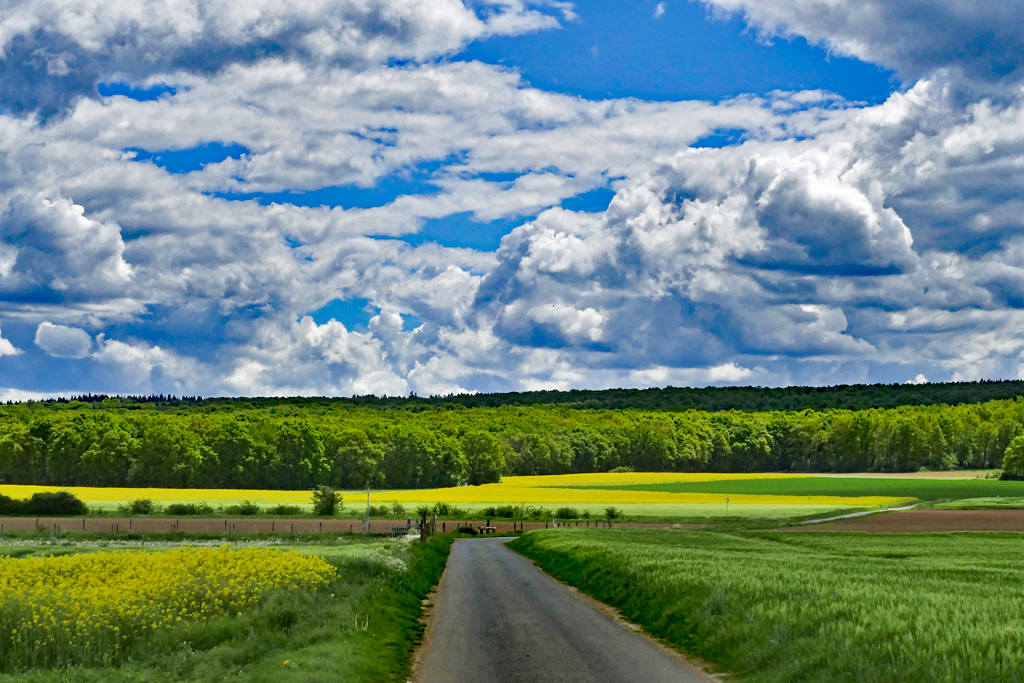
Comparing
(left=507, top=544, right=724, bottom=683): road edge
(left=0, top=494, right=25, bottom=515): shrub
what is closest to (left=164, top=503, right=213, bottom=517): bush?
(left=0, top=494, right=25, bottom=515): shrub

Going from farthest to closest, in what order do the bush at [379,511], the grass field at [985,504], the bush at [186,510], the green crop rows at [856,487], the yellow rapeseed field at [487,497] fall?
the green crop rows at [856,487] < the yellow rapeseed field at [487,497] < the bush at [379,511] < the bush at [186,510] < the grass field at [985,504]

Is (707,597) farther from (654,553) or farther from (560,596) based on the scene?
(654,553)

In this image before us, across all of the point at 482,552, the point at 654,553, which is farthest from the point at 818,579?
the point at 482,552

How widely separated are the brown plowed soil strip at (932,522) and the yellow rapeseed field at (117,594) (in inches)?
2610

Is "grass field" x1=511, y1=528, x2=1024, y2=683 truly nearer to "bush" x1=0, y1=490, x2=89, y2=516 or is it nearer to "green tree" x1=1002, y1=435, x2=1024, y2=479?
"bush" x1=0, y1=490, x2=89, y2=516

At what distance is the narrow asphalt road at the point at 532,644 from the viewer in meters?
17.6

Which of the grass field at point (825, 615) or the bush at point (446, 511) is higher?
the grass field at point (825, 615)

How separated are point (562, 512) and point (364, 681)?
10173 centimetres

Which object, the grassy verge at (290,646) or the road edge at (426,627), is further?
the road edge at (426,627)

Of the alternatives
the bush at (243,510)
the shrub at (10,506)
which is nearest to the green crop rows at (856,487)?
the bush at (243,510)

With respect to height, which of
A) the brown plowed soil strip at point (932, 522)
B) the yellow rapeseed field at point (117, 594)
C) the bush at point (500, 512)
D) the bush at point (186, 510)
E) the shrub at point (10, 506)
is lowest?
the bush at point (500, 512)

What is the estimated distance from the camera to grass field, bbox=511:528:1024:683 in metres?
14.8

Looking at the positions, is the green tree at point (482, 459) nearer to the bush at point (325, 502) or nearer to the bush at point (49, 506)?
the bush at point (325, 502)

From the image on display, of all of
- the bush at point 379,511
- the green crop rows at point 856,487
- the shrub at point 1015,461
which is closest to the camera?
the bush at point 379,511
